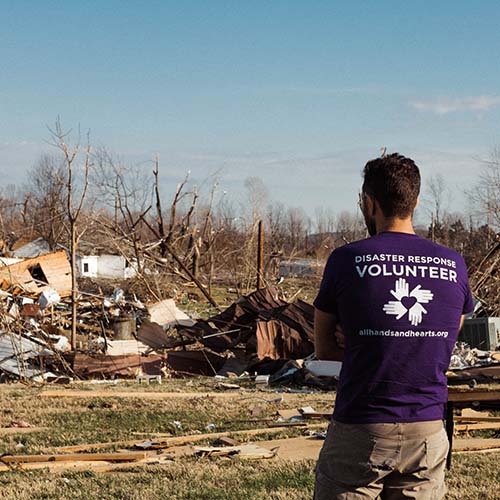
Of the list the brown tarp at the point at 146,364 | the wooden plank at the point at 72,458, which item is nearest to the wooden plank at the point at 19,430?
the wooden plank at the point at 72,458

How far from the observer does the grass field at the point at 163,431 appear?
6.01 meters

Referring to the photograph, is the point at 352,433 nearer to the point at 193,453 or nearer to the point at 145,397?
the point at 193,453

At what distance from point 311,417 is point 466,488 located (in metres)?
3.28

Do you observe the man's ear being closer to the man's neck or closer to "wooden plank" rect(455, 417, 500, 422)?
the man's neck

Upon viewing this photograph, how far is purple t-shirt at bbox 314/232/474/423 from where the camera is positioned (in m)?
3.01

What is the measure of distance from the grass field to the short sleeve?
305 cm

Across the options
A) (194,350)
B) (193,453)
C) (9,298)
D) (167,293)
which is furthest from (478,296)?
(193,453)

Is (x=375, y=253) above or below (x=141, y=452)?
above

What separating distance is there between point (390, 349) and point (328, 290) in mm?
322

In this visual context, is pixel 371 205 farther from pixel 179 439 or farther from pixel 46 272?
pixel 46 272

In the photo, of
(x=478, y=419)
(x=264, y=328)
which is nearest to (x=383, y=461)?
(x=478, y=419)

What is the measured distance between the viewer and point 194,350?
14.9 m

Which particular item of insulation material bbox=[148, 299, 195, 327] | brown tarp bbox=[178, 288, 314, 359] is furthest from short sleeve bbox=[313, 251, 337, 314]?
insulation material bbox=[148, 299, 195, 327]

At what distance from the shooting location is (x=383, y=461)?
120 inches
